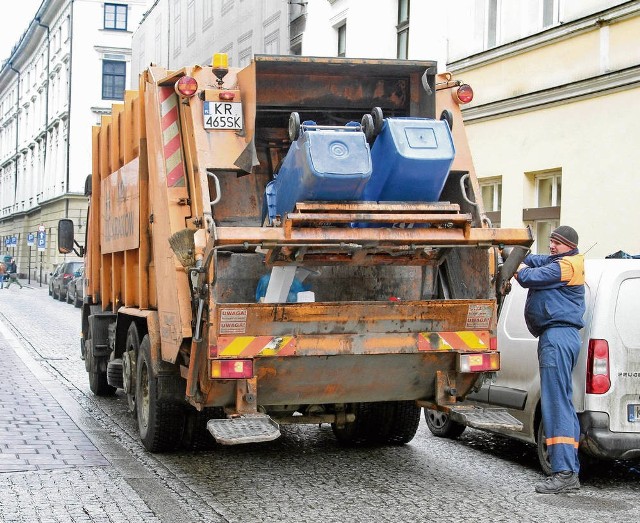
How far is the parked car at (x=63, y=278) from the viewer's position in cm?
3434

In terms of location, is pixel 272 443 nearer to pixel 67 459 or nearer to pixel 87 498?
pixel 67 459

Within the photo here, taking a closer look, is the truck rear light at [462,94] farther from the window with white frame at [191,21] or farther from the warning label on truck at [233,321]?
the window with white frame at [191,21]

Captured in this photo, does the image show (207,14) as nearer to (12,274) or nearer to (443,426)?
(443,426)

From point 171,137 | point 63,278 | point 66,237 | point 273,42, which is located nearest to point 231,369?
point 171,137

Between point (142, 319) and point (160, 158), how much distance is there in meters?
1.40

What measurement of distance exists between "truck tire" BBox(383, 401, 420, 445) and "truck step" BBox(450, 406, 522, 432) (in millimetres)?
1217

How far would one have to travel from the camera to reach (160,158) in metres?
7.17

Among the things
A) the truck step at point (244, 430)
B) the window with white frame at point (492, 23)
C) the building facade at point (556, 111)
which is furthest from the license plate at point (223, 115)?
the window with white frame at point (492, 23)

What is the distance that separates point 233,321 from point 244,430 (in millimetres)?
654

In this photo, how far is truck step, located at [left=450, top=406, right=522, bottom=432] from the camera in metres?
6.56

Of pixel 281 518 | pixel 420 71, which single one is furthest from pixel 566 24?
pixel 281 518

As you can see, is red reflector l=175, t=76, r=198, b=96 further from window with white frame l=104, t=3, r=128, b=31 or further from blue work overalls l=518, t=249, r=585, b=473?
window with white frame l=104, t=3, r=128, b=31

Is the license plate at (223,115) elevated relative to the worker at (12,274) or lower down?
elevated

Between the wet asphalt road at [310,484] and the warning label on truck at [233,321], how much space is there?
1013 millimetres
